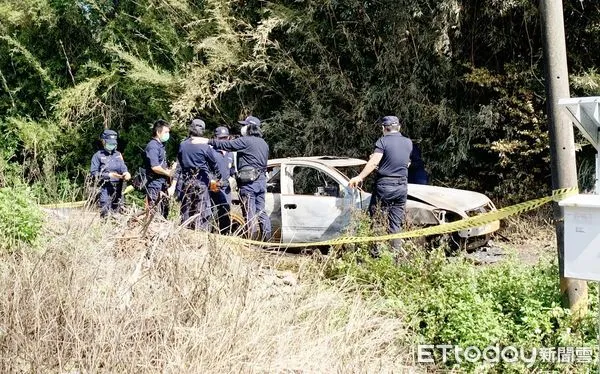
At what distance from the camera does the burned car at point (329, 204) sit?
25.0 feet

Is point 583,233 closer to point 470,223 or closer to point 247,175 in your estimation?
point 470,223

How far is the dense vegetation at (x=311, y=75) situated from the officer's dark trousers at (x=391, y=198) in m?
Answer: 3.55

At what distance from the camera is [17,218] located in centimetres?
604

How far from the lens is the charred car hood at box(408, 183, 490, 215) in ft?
25.0

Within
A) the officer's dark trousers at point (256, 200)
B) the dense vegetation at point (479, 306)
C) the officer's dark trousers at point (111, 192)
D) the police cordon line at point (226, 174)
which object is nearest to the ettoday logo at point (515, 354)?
the dense vegetation at point (479, 306)

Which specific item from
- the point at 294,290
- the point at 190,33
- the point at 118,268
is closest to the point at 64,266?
the point at 118,268

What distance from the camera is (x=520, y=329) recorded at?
4.52m

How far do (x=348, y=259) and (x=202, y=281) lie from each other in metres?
1.68

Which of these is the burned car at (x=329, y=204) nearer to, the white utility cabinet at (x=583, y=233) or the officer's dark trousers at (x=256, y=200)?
the officer's dark trousers at (x=256, y=200)

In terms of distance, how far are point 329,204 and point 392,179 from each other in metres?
1.04

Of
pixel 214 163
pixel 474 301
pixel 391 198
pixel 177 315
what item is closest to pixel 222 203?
pixel 214 163

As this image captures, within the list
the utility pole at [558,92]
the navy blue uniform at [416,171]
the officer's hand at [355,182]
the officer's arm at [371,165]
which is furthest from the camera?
the navy blue uniform at [416,171]

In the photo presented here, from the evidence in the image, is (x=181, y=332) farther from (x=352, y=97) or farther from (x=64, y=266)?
(x=352, y=97)

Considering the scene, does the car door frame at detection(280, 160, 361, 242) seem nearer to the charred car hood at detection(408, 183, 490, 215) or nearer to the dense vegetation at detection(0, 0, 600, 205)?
the charred car hood at detection(408, 183, 490, 215)
